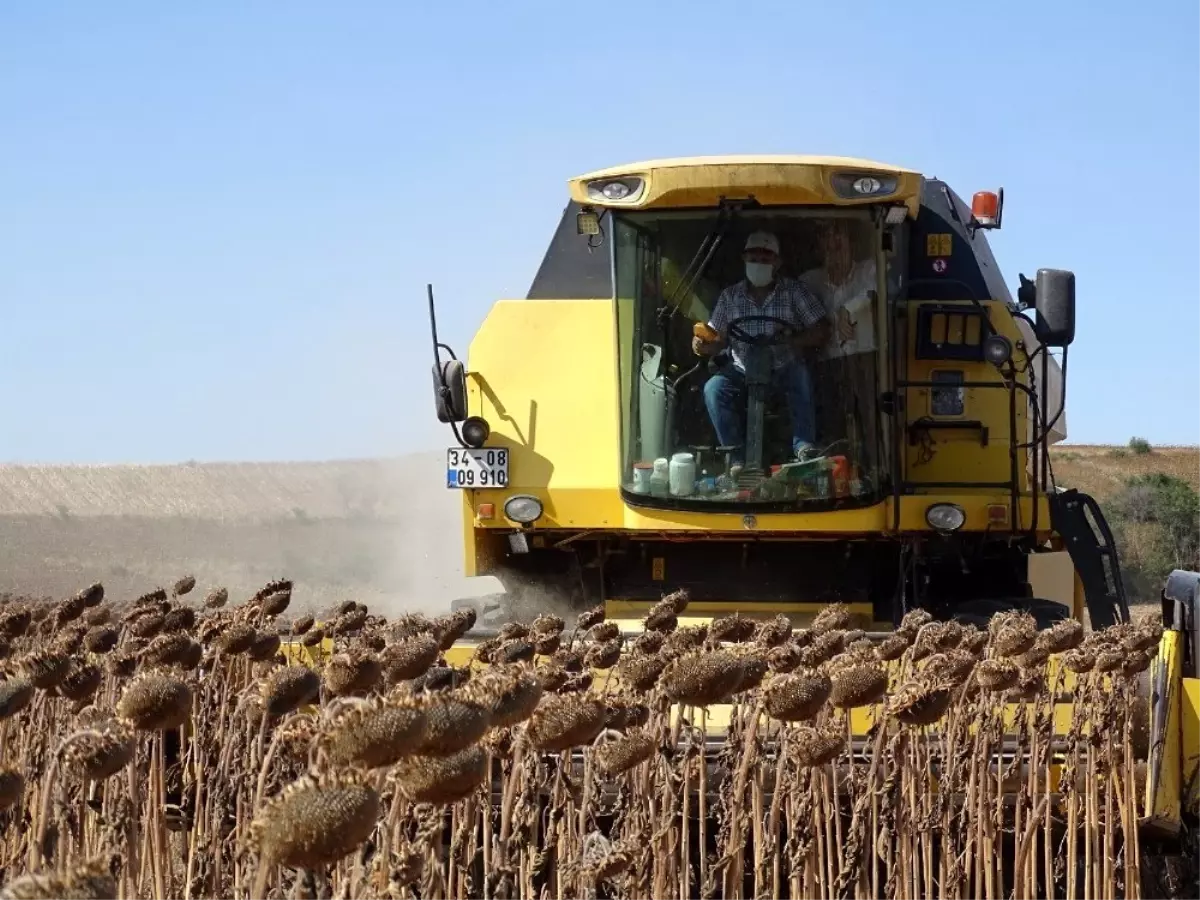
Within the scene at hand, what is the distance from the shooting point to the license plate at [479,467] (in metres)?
8.63

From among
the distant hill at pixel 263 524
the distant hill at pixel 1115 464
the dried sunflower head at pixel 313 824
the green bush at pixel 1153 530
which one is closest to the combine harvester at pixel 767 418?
the distant hill at pixel 263 524

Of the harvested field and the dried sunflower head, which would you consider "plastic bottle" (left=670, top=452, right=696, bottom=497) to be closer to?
the harvested field

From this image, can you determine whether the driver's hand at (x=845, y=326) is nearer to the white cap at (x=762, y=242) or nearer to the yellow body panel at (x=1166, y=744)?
the white cap at (x=762, y=242)

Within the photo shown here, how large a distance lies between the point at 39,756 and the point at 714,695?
2284mm

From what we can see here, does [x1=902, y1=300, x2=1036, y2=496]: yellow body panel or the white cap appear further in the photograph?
[x1=902, y1=300, x2=1036, y2=496]: yellow body panel

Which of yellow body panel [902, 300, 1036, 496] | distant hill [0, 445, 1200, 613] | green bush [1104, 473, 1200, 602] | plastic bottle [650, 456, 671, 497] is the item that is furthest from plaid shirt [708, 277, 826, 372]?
green bush [1104, 473, 1200, 602]

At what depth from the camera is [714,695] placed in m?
3.64

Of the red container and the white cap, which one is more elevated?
the white cap

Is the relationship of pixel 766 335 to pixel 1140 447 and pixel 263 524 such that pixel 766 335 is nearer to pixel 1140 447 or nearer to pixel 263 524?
pixel 263 524

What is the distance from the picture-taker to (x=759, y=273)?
320 inches

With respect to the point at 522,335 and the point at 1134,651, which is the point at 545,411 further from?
the point at 1134,651

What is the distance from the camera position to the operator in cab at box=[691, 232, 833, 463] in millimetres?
8055

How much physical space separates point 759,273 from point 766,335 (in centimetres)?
29

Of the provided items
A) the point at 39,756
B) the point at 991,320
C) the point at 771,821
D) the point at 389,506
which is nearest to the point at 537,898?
the point at 771,821
